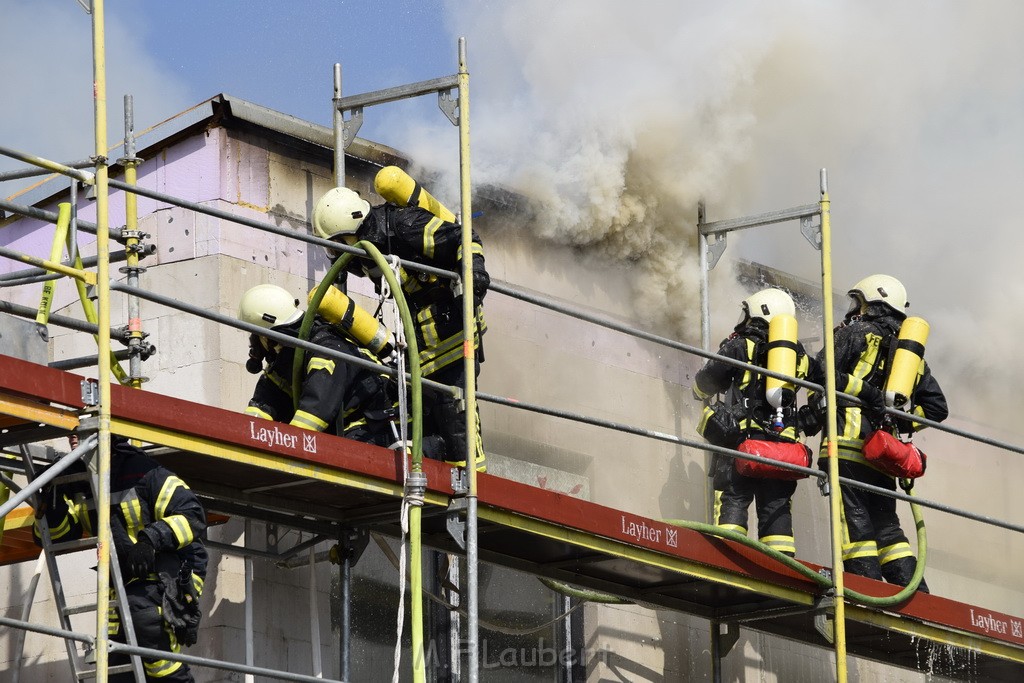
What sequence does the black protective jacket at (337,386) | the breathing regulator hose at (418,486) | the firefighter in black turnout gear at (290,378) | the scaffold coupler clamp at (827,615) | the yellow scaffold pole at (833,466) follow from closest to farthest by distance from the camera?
the breathing regulator hose at (418,486) < the black protective jacket at (337,386) < the firefighter in black turnout gear at (290,378) < the yellow scaffold pole at (833,466) < the scaffold coupler clamp at (827,615)

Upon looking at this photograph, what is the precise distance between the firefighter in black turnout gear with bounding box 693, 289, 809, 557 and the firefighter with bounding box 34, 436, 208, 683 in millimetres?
4020

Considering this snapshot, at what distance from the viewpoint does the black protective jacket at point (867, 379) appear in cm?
1075

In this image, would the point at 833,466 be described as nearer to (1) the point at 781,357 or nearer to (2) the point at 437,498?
(1) the point at 781,357

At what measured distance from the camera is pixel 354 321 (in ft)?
29.7

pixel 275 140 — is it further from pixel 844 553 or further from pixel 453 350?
pixel 844 553

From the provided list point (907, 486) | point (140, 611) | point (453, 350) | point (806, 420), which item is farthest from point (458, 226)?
point (907, 486)

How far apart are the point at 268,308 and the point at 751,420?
316cm

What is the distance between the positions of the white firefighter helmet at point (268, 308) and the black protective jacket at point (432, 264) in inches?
18.9

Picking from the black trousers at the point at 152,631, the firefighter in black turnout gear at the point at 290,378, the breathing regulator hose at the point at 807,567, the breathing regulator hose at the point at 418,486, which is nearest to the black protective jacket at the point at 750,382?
the breathing regulator hose at the point at 807,567

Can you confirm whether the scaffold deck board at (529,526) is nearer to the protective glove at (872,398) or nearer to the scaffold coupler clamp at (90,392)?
the scaffold coupler clamp at (90,392)

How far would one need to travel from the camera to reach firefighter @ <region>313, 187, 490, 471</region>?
8695 millimetres

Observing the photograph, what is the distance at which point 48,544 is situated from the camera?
7262 millimetres

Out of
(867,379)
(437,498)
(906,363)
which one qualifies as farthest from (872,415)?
(437,498)

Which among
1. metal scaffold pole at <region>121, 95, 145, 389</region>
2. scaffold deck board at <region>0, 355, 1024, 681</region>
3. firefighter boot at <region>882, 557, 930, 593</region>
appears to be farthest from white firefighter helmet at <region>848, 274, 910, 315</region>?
metal scaffold pole at <region>121, 95, 145, 389</region>
